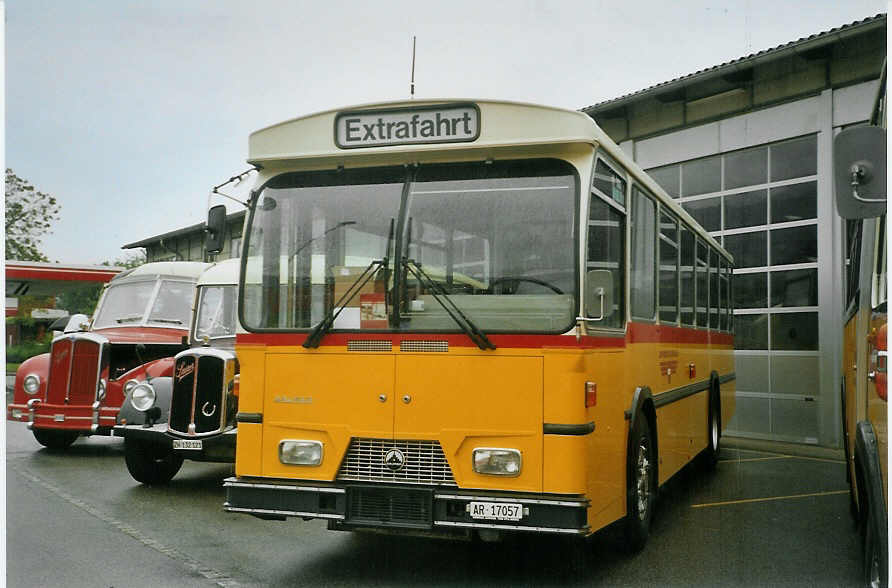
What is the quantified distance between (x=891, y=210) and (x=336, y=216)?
3.40 meters

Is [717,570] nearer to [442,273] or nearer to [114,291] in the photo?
[442,273]

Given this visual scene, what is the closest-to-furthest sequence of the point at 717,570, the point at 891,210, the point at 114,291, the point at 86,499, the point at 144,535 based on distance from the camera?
the point at 891,210 → the point at 717,570 → the point at 144,535 → the point at 86,499 → the point at 114,291

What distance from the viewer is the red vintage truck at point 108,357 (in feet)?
40.3

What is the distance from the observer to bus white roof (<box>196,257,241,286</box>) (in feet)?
41.5

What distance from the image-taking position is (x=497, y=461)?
5.66 m

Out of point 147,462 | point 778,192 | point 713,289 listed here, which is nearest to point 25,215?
point 147,462

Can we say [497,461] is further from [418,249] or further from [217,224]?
[217,224]

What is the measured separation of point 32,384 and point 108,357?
3.62ft

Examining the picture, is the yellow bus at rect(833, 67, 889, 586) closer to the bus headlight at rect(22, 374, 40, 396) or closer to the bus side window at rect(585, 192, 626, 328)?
the bus side window at rect(585, 192, 626, 328)

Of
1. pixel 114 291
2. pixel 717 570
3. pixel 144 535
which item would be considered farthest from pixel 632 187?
pixel 114 291

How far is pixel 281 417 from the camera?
20.0 ft

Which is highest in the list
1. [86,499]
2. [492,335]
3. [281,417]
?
[492,335]

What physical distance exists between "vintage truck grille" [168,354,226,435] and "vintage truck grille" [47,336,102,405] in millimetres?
3392

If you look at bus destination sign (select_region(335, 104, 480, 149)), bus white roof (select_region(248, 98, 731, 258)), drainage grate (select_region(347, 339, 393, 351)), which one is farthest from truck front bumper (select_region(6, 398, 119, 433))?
bus destination sign (select_region(335, 104, 480, 149))
